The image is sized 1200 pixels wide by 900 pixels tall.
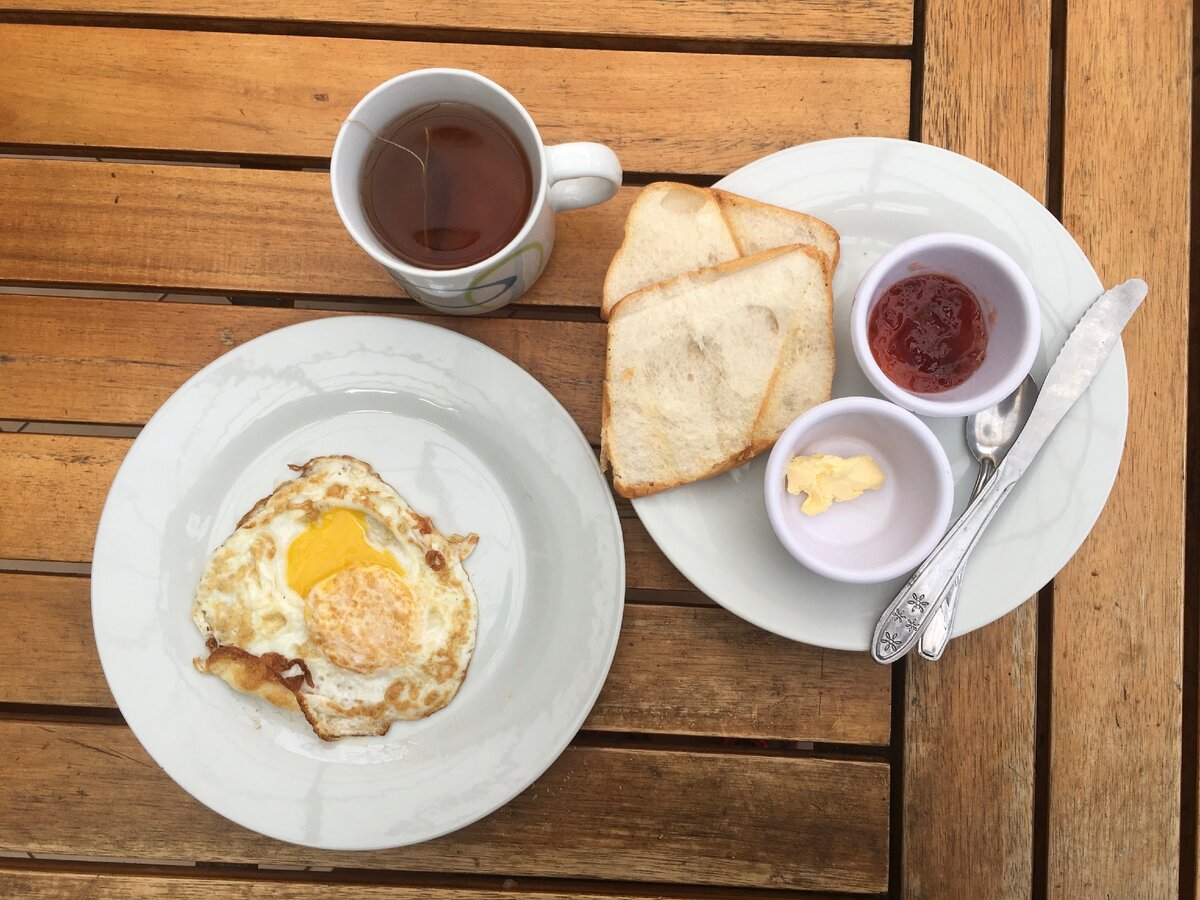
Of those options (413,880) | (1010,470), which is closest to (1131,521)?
(1010,470)

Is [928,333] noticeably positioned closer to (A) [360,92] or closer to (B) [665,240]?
(B) [665,240]

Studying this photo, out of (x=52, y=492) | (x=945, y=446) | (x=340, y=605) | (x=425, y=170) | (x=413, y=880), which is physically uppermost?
(x=425, y=170)

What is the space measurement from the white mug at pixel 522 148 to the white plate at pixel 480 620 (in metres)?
0.15

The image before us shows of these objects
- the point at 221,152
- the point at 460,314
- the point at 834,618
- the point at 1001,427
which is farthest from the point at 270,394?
the point at 1001,427

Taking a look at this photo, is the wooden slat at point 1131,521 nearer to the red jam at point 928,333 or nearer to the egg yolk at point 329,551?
the red jam at point 928,333

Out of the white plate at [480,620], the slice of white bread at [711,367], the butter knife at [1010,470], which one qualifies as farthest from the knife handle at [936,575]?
the white plate at [480,620]

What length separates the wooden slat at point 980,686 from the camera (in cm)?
130

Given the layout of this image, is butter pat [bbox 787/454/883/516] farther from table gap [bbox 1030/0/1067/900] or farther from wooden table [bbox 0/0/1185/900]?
table gap [bbox 1030/0/1067/900]

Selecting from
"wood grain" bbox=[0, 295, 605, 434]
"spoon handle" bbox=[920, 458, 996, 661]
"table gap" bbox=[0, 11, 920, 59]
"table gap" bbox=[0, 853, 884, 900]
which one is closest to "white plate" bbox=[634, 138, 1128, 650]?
"spoon handle" bbox=[920, 458, 996, 661]

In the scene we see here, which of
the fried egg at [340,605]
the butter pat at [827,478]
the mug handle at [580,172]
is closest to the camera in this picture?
the mug handle at [580,172]

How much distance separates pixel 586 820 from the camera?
1.33 meters

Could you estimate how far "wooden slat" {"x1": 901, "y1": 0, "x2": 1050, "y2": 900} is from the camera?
4.28 feet

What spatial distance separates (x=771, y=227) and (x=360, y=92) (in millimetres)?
724

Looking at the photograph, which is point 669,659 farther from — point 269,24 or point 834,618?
point 269,24
